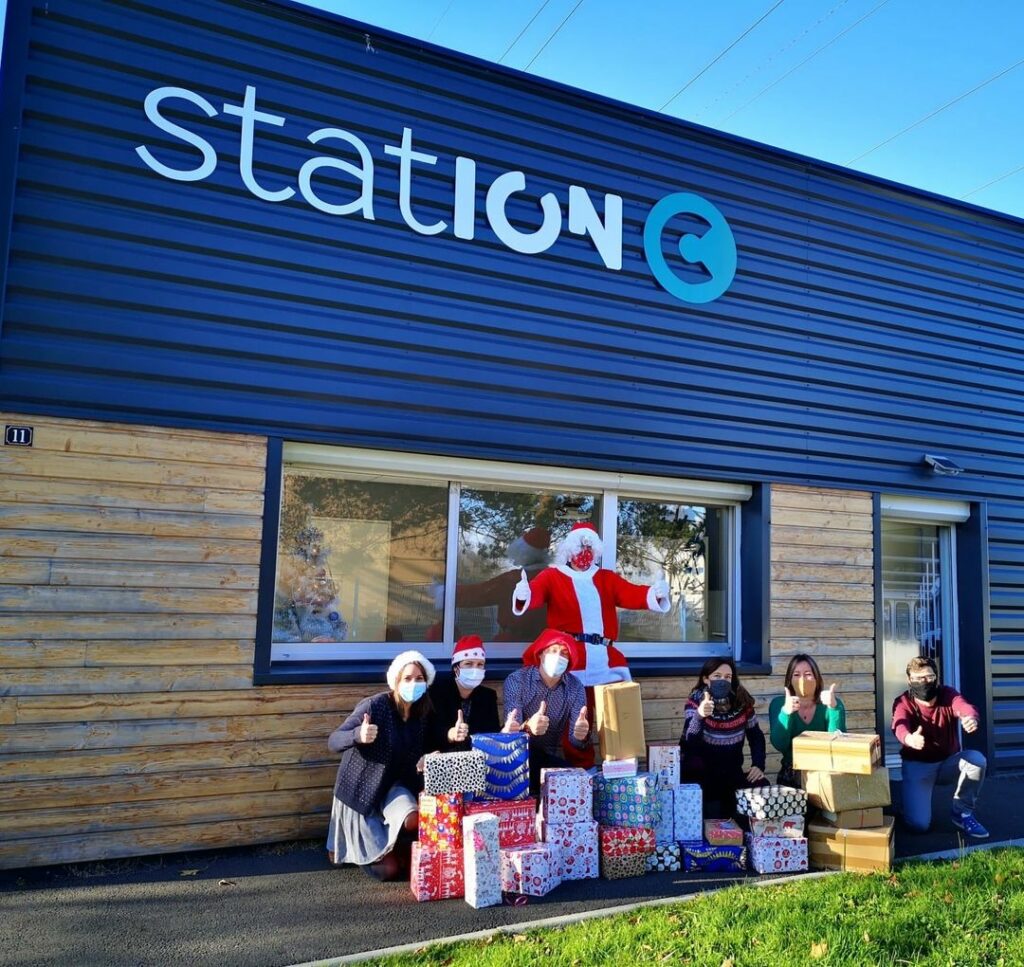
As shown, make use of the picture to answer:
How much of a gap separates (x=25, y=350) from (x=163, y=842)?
2.87 metres

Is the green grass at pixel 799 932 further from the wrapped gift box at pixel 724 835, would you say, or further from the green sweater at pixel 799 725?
the green sweater at pixel 799 725

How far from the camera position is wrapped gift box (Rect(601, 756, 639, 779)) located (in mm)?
5074

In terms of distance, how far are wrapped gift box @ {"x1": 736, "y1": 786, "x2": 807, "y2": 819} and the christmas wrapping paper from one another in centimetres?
171

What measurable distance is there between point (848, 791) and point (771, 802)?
462mm

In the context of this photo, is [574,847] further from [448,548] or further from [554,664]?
[448,548]

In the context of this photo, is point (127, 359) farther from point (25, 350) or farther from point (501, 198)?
point (501, 198)

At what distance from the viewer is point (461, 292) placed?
245 inches

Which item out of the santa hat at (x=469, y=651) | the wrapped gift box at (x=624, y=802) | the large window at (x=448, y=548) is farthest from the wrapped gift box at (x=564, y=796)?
the large window at (x=448, y=548)

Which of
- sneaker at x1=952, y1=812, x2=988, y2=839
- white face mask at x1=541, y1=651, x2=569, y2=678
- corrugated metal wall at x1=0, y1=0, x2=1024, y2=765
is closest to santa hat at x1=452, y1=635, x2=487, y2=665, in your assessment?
white face mask at x1=541, y1=651, x2=569, y2=678

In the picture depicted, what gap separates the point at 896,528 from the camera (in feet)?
28.4

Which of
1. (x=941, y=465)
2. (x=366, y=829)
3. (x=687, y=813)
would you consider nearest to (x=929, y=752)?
(x=687, y=813)

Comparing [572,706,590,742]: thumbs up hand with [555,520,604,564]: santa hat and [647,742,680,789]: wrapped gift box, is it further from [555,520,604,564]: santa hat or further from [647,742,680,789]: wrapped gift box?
[555,520,604,564]: santa hat

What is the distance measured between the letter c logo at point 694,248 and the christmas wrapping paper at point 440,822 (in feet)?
14.3

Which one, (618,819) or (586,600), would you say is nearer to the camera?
(618,819)
